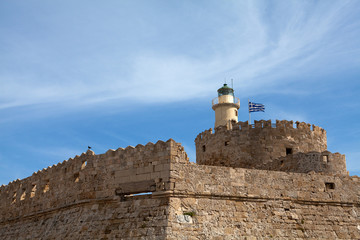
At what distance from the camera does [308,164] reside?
54.8 feet

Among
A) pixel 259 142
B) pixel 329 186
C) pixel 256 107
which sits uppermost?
pixel 256 107

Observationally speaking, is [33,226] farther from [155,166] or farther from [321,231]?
[321,231]

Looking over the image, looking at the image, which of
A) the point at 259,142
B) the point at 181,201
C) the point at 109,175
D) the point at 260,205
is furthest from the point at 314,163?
the point at 109,175

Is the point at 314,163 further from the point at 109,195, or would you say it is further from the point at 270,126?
the point at 109,195

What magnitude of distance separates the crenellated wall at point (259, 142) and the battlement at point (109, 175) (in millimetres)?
6892

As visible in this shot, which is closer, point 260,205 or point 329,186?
point 260,205

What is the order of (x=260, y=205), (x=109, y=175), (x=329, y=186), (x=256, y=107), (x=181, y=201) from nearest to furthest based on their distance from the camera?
1. (x=181, y=201)
2. (x=260, y=205)
3. (x=109, y=175)
4. (x=329, y=186)
5. (x=256, y=107)

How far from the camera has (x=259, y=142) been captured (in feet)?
63.3

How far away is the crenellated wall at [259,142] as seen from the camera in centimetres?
1917

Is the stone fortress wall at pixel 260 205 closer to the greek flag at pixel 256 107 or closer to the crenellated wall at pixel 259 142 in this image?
the crenellated wall at pixel 259 142

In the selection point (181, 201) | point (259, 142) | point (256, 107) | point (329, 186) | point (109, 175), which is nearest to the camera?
point (181, 201)

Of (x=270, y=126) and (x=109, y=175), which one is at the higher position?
(x=270, y=126)

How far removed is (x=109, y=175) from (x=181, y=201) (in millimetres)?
2436

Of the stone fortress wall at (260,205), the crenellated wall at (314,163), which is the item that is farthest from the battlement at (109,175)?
the crenellated wall at (314,163)
